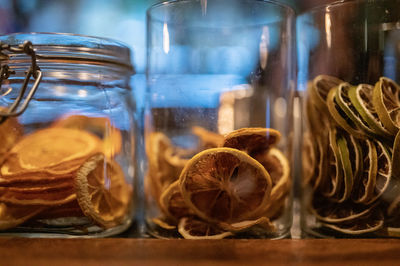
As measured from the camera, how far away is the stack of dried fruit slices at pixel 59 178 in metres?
0.43

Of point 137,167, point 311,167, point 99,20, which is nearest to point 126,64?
point 137,167

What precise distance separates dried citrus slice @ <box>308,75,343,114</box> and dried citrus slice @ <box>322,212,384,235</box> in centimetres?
12

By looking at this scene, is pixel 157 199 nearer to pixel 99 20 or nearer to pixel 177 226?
pixel 177 226

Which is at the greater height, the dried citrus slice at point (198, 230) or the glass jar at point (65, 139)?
the glass jar at point (65, 139)

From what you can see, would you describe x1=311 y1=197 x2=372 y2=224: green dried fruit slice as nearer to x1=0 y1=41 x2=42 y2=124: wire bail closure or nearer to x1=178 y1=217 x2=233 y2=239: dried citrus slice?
x1=178 y1=217 x2=233 y2=239: dried citrus slice

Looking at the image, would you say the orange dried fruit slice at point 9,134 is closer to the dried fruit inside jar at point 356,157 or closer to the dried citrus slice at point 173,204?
the dried citrus slice at point 173,204

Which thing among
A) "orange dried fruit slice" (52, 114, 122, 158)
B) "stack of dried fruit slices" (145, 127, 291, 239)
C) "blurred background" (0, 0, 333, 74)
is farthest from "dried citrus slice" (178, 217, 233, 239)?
"blurred background" (0, 0, 333, 74)

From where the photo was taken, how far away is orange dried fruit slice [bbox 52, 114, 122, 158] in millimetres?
487

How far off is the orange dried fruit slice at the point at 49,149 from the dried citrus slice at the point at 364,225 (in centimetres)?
29

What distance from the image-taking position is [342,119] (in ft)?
1.47

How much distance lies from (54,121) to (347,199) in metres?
0.33

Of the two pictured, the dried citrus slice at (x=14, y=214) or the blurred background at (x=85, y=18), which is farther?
the blurred background at (x=85, y=18)

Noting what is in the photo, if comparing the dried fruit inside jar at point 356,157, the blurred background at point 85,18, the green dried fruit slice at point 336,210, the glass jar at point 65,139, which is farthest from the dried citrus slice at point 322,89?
the blurred background at point 85,18

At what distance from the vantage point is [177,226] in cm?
45
